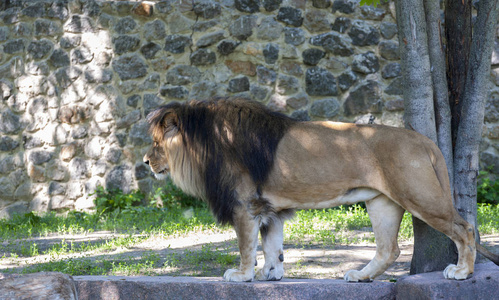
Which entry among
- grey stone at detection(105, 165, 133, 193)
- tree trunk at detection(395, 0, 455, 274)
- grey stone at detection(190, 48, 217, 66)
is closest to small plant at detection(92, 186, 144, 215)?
grey stone at detection(105, 165, 133, 193)

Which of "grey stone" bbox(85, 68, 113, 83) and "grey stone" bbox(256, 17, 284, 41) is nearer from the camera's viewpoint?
"grey stone" bbox(256, 17, 284, 41)

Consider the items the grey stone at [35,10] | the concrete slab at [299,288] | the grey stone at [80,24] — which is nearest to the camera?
the concrete slab at [299,288]

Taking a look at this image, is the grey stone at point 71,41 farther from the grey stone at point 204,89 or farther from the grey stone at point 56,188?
the grey stone at point 56,188

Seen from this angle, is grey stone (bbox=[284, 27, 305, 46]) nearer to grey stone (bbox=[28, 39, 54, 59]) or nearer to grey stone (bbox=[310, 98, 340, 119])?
grey stone (bbox=[310, 98, 340, 119])

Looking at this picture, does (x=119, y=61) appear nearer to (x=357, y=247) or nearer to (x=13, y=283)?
(x=357, y=247)

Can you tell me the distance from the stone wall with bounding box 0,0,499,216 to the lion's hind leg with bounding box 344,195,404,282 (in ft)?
13.7

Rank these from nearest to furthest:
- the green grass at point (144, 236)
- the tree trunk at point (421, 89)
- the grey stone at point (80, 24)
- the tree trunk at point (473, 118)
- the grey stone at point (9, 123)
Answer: the tree trunk at point (421, 89) < the tree trunk at point (473, 118) < the green grass at point (144, 236) < the grey stone at point (80, 24) < the grey stone at point (9, 123)

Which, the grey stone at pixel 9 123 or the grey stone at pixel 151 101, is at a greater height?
the grey stone at pixel 151 101

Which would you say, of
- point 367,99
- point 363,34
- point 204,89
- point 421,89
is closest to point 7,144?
point 204,89

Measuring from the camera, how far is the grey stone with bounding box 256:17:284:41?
8.12 meters

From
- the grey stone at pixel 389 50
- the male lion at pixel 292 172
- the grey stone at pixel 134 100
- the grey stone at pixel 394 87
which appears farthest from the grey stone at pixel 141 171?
the male lion at pixel 292 172

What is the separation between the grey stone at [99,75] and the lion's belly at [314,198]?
17.1 ft

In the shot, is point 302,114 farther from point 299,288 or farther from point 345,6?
point 299,288

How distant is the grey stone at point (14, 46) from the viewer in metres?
8.70
